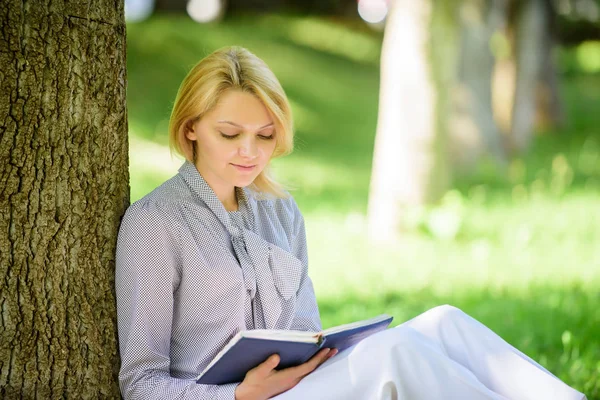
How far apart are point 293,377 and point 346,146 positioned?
1145 centimetres

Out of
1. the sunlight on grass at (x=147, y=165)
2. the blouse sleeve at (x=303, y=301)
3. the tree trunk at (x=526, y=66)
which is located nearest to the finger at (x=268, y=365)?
the blouse sleeve at (x=303, y=301)

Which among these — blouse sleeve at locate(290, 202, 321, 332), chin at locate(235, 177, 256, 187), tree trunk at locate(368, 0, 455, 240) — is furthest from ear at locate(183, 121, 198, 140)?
tree trunk at locate(368, 0, 455, 240)

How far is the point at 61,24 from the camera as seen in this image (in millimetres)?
2752

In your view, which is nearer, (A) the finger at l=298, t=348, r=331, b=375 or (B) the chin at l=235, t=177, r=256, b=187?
(A) the finger at l=298, t=348, r=331, b=375

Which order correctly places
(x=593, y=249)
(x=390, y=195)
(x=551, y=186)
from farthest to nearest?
(x=551, y=186) < (x=390, y=195) < (x=593, y=249)

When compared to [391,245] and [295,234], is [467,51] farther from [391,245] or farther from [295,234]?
[295,234]

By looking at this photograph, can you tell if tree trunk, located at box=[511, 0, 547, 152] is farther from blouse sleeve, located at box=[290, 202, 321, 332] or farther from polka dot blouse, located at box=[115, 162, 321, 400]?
polka dot blouse, located at box=[115, 162, 321, 400]

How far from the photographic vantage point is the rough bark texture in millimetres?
2721

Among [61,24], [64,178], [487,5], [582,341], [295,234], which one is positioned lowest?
[582,341]

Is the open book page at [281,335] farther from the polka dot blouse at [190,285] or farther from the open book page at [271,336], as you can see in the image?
the polka dot blouse at [190,285]

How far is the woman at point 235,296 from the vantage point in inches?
106

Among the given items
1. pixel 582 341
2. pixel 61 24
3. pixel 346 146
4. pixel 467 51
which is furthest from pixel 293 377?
pixel 346 146

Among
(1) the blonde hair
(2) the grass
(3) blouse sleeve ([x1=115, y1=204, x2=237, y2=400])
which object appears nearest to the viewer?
(3) blouse sleeve ([x1=115, y1=204, x2=237, y2=400])

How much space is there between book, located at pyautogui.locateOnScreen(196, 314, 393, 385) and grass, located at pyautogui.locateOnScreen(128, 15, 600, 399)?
1.98 meters
